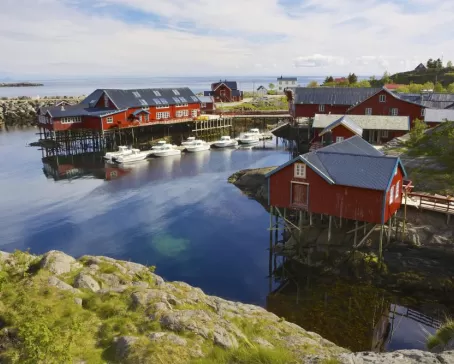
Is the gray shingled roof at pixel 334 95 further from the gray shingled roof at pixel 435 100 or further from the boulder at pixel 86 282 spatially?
the boulder at pixel 86 282

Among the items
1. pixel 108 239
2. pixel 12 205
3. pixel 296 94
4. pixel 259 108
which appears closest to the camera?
pixel 108 239

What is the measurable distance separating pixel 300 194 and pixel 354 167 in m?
3.78

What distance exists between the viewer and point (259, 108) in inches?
3851

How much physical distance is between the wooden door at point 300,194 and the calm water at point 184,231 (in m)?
4.81

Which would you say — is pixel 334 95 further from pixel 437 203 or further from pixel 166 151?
pixel 437 203

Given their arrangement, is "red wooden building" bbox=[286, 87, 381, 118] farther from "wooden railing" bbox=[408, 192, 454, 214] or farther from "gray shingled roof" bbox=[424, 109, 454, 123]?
"wooden railing" bbox=[408, 192, 454, 214]

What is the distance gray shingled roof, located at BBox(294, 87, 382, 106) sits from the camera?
61.8 meters

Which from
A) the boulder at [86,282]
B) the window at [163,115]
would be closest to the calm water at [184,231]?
the boulder at [86,282]

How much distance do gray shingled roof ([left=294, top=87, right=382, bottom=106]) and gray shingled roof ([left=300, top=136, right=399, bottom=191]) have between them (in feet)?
129

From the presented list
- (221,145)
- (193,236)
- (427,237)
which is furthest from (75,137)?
(427,237)

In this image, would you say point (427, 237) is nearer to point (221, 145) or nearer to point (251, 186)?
point (251, 186)

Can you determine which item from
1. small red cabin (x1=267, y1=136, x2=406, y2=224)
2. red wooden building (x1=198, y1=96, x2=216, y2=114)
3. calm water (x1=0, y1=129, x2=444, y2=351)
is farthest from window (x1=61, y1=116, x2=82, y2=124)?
small red cabin (x1=267, y1=136, x2=406, y2=224)

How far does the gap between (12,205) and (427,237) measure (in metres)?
36.1

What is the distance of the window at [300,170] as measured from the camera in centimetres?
2505
